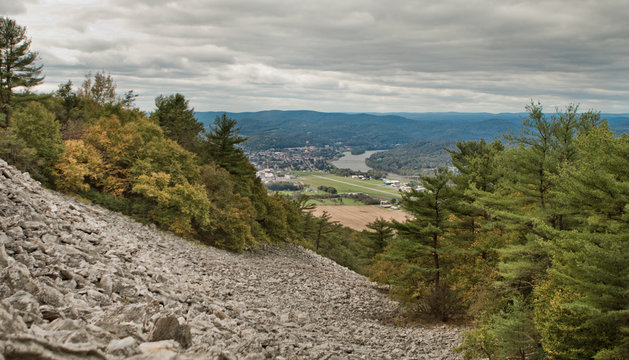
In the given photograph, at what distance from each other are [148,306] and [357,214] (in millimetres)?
101887

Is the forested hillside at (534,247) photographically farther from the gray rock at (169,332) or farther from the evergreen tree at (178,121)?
the evergreen tree at (178,121)

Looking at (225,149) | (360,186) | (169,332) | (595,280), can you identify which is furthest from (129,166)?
(360,186)

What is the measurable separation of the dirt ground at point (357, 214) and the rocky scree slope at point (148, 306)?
71.5 meters

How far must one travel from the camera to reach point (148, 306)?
1078 cm

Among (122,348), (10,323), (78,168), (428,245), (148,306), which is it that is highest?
(78,168)

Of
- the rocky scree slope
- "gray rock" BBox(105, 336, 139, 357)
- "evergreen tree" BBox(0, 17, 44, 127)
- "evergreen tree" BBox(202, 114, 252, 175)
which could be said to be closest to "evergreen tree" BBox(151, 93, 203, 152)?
"evergreen tree" BBox(202, 114, 252, 175)

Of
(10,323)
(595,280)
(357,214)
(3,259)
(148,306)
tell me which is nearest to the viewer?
(10,323)

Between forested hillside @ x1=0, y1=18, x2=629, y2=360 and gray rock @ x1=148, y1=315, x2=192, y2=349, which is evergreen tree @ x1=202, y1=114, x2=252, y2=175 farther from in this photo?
gray rock @ x1=148, y1=315, x2=192, y2=349

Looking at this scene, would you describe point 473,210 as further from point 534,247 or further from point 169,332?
point 169,332

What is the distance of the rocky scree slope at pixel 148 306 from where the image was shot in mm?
7801

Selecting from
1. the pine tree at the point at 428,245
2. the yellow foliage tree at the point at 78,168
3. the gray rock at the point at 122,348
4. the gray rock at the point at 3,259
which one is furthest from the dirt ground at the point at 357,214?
the gray rock at the point at 122,348

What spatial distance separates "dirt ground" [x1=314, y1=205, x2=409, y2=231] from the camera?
3895 inches

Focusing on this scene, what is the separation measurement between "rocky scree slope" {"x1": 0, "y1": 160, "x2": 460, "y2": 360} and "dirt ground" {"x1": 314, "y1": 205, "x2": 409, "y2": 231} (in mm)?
71532

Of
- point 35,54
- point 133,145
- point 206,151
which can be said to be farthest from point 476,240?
point 35,54
